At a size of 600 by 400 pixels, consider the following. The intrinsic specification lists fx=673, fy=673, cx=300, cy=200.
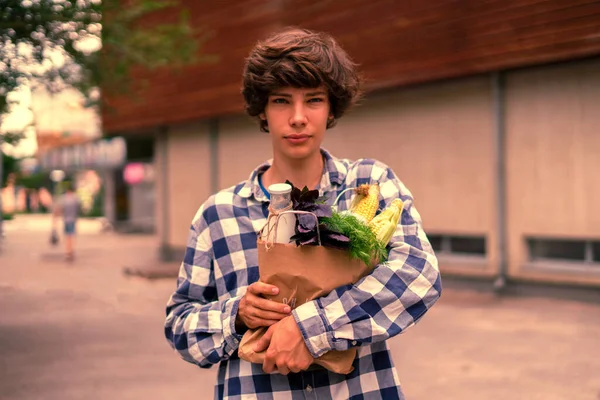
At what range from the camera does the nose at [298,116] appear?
1.85 meters

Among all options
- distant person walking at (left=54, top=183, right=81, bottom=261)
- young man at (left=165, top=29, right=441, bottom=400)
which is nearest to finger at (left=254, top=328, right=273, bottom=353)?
young man at (left=165, top=29, right=441, bottom=400)

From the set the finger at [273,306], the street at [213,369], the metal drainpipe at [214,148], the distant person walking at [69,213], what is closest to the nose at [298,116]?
the finger at [273,306]

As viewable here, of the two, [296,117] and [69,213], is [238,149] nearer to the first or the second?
[69,213]

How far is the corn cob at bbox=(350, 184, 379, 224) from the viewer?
67.0 inches

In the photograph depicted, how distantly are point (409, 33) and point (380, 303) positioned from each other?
10404 mm

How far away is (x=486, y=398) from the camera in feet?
18.3

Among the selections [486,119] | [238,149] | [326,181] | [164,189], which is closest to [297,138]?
[326,181]

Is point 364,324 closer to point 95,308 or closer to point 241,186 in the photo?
point 241,186

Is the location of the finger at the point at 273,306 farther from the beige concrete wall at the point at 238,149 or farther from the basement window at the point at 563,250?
the beige concrete wall at the point at 238,149

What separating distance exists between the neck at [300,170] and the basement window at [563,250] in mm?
9287

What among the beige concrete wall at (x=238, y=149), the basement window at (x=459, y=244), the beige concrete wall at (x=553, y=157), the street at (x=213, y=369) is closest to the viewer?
the street at (x=213, y=369)

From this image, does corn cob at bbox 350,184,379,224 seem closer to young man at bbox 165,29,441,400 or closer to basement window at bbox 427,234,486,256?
young man at bbox 165,29,441,400

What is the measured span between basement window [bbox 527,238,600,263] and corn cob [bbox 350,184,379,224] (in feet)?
30.9

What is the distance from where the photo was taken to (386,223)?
1683 mm
